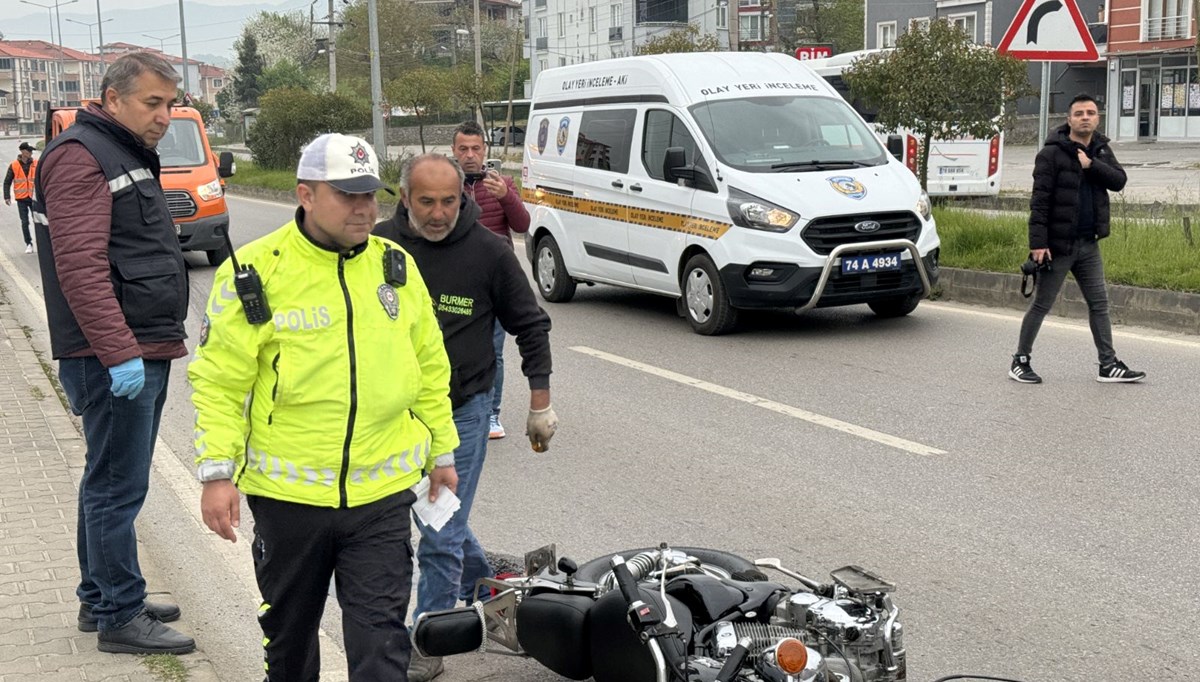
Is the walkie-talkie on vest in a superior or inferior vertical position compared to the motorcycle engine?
superior

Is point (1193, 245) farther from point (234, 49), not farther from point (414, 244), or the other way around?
point (234, 49)

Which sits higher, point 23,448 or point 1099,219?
point 1099,219

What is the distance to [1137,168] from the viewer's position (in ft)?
118

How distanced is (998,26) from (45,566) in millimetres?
61915

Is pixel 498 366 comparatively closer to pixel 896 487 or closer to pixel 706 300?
pixel 896 487

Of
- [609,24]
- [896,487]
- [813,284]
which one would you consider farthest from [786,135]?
[609,24]

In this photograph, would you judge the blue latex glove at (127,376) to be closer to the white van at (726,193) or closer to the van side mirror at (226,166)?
the white van at (726,193)

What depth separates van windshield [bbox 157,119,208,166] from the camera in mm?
18844

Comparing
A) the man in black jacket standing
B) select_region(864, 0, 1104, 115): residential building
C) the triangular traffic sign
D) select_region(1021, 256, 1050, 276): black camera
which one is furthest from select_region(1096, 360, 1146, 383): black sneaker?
select_region(864, 0, 1104, 115): residential building

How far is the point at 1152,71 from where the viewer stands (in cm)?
5334

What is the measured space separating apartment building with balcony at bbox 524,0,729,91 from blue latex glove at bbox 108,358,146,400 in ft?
265

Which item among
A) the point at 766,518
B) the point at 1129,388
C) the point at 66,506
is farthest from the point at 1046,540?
the point at 66,506

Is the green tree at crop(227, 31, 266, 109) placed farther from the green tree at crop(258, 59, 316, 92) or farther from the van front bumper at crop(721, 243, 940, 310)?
the van front bumper at crop(721, 243, 940, 310)

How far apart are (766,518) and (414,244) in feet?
8.16
